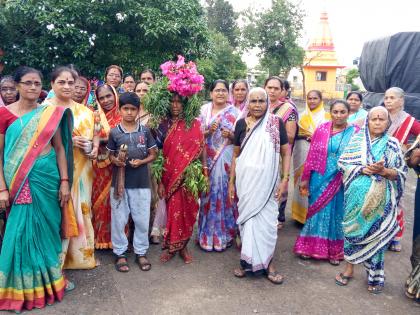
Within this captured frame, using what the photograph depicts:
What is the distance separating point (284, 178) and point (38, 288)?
2516 mm

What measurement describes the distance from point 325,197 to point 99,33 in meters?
5.79

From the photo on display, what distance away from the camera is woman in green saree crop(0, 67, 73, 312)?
3.20 meters

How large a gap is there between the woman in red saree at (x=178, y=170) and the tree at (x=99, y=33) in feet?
13.3

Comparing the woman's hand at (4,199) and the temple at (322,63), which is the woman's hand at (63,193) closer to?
the woman's hand at (4,199)

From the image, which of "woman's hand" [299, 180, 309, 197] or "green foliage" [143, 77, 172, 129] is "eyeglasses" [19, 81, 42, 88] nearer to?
"green foliage" [143, 77, 172, 129]

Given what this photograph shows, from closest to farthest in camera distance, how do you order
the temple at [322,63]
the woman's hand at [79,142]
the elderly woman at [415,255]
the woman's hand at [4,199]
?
the woman's hand at [4,199], the elderly woman at [415,255], the woman's hand at [79,142], the temple at [322,63]

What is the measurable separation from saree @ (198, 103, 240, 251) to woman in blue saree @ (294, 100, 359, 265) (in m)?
0.90

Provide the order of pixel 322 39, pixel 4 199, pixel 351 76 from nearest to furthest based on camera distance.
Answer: pixel 4 199, pixel 322 39, pixel 351 76

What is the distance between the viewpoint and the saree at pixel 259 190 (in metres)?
3.79

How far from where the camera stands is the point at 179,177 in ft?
13.4

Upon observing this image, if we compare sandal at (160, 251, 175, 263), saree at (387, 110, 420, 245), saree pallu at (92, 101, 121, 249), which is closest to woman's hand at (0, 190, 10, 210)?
saree pallu at (92, 101, 121, 249)

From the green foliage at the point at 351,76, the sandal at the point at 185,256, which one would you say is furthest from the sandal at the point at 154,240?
the green foliage at the point at 351,76

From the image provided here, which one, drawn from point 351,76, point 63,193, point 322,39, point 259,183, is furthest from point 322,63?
point 63,193

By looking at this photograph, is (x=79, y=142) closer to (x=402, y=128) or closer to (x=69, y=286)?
(x=69, y=286)
